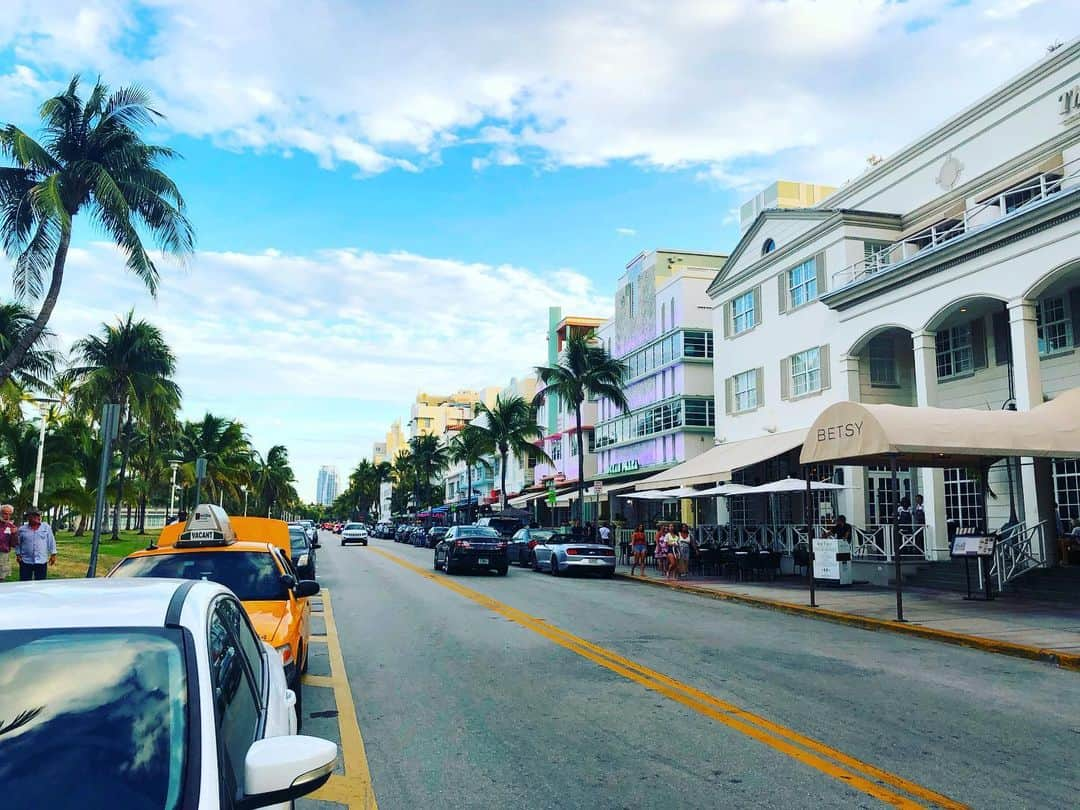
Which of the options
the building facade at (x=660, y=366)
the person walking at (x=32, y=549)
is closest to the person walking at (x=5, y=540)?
the person walking at (x=32, y=549)

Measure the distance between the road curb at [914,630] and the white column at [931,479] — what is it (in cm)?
596

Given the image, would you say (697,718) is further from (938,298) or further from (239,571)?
(938,298)

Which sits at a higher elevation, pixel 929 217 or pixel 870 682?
pixel 929 217

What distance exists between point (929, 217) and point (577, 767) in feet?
76.1

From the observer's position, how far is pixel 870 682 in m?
8.96

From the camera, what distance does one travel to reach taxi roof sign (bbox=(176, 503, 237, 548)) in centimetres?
811

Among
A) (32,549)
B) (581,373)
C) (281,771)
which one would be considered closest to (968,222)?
(581,373)

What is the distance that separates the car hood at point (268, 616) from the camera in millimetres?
6538

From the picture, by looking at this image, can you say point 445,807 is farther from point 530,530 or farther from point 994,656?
point 530,530

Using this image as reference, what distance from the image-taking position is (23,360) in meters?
30.7

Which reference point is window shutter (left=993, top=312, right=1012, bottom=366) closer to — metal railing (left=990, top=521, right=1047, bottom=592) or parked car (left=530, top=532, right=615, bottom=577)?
metal railing (left=990, top=521, right=1047, bottom=592)

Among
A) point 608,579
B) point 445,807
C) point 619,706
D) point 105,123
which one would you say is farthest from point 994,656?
point 105,123

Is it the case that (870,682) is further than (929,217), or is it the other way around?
(929,217)

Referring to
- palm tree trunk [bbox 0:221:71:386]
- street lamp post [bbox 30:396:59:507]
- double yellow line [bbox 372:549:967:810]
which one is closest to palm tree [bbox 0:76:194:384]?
palm tree trunk [bbox 0:221:71:386]
